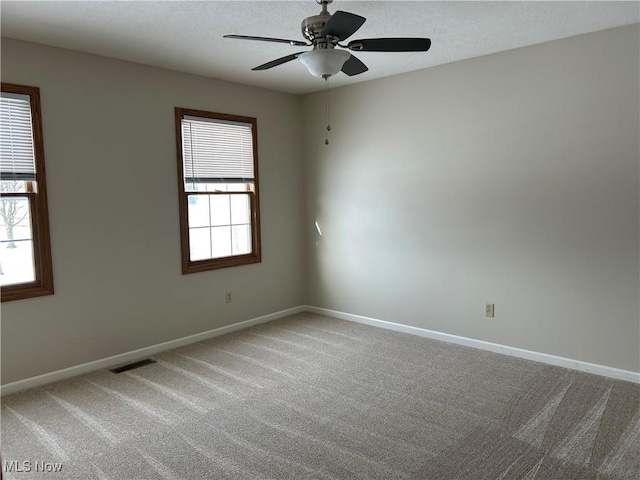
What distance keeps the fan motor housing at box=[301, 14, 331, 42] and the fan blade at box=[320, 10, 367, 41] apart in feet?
0.17

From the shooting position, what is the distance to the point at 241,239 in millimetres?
4930

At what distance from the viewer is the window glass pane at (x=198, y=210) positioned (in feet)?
14.5

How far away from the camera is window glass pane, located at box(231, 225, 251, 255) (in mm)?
4859

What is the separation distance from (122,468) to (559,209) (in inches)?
135

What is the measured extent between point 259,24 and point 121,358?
2.86m

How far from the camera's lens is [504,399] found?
10.3 ft

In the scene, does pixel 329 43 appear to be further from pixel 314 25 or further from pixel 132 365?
pixel 132 365

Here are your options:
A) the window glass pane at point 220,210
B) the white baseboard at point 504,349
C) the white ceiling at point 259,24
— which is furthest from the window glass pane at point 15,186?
the white baseboard at point 504,349

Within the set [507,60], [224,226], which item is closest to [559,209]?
[507,60]

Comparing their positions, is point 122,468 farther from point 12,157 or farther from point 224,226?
point 224,226

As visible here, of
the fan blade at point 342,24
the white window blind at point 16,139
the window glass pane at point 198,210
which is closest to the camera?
the fan blade at point 342,24

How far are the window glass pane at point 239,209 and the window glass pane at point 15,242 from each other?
6.23 feet

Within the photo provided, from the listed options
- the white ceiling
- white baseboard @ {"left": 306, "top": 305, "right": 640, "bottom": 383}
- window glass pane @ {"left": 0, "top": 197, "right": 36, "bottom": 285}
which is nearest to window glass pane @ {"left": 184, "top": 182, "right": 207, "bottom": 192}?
the white ceiling

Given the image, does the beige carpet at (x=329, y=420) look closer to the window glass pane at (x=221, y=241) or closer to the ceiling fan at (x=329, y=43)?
the window glass pane at (x=221, y=241)
